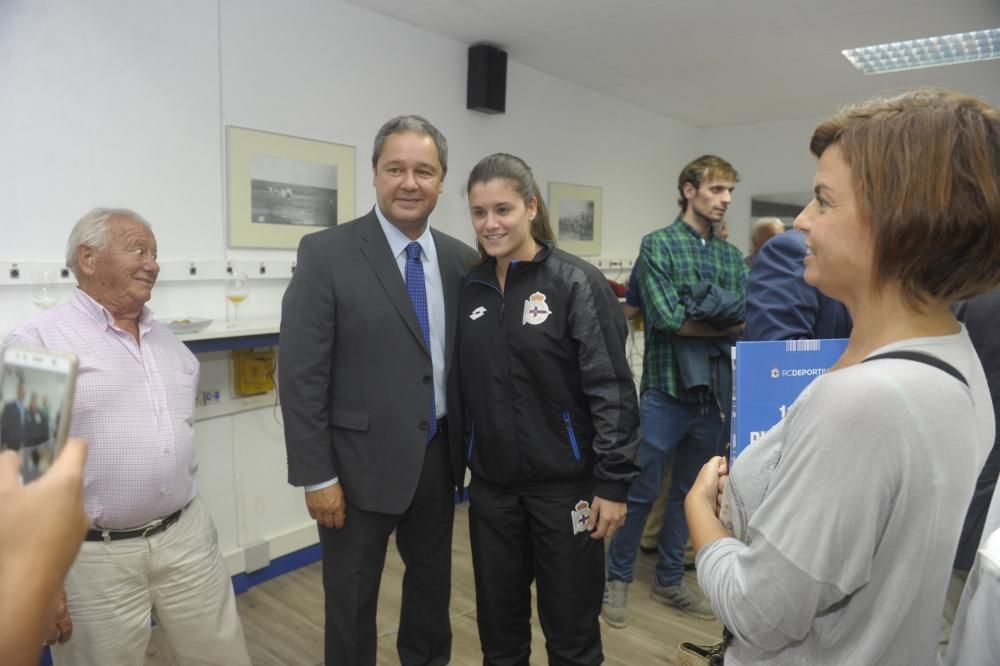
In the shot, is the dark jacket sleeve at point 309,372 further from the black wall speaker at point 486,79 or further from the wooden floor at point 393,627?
the black wall speaker at point 486,79

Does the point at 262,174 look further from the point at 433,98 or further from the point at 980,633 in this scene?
the point at 980,633

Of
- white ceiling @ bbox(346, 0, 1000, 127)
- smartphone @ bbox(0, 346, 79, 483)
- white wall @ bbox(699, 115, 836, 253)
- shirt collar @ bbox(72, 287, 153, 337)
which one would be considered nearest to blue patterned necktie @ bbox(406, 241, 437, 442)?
shirt collar @ bbox(72, 287, 153, 337)

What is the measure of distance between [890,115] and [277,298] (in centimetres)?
306

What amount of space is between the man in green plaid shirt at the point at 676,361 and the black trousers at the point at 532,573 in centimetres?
92

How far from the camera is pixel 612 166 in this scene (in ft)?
19.0

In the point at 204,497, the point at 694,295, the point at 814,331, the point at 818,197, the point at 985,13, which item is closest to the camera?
the point at 818,197

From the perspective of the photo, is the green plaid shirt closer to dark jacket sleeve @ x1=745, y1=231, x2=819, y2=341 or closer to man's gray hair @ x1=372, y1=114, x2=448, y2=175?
dark jacket sleeve @ x1=745, y1=231, x2=819, y2=341

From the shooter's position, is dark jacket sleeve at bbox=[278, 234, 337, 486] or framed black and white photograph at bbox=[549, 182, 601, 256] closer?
dark jacket sleeve at bbox=[278, 234, 337, 486]

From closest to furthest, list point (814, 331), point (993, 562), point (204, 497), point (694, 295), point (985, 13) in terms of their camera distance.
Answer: point (993, 562)
point (814, 331)
point (694, 295)
point (204, 497)
point (985, 13)

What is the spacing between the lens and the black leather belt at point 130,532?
185 centimetres

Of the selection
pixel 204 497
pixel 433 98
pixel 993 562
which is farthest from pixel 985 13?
pixel 204 497

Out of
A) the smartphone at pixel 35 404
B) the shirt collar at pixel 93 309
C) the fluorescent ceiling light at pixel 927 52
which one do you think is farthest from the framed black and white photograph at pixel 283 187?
the fluorescent ceiling light at pixel 927 52

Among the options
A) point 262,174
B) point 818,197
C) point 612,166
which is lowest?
point 818,197

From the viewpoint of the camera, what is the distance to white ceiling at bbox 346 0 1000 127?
3623 mm
